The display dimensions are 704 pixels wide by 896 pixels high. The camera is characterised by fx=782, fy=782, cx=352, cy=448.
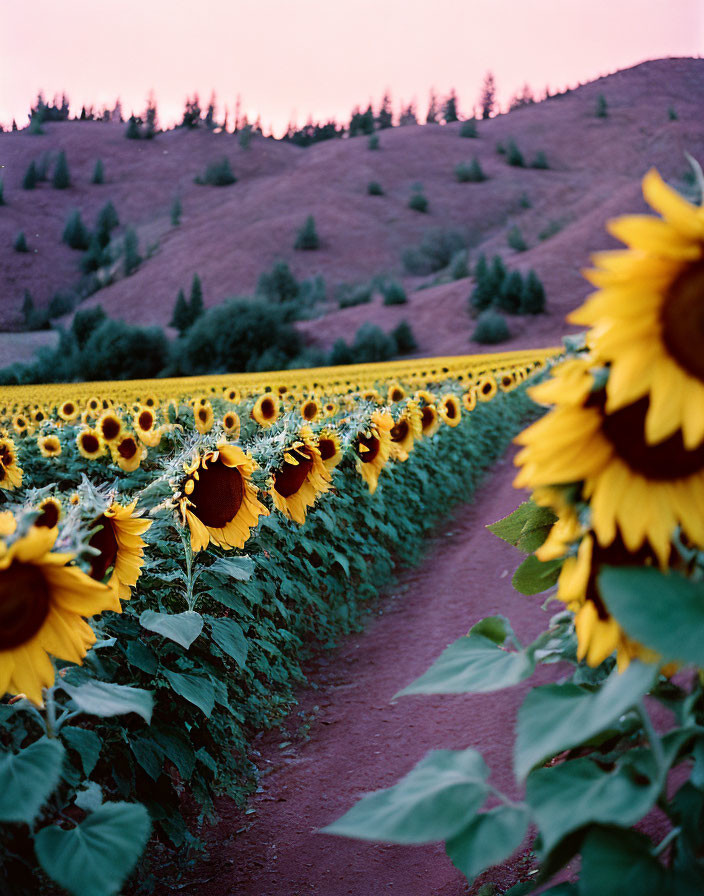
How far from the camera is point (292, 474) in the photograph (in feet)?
12.8

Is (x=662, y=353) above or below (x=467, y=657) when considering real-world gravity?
above

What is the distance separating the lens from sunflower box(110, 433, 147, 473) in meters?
6.66

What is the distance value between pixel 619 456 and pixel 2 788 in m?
0.93

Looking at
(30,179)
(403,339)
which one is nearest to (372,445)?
(403,339)

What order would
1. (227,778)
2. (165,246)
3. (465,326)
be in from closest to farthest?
1. (227,778)
2. (465,326)
3. (165,246)

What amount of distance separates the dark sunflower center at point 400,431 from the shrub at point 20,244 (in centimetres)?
7666

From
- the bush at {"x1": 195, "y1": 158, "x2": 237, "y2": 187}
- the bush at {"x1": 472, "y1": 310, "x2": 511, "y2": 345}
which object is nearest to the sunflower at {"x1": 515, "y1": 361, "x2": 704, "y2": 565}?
the bush at {"x1": 472, "y1": 310, "x2": 511, "y2": 345}

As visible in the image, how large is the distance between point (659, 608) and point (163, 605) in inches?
101

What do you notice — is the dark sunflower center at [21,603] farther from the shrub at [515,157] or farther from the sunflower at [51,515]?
the shrub at [515,157]

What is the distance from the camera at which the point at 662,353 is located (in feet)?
2.52

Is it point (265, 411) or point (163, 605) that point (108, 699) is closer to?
point (163, 605)

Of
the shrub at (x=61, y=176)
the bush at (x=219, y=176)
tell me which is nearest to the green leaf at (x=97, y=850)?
the bush at (x=219, y=176)

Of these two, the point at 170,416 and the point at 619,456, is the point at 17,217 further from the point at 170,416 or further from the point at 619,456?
the point at 619,456

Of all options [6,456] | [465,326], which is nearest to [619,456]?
[6,456]
